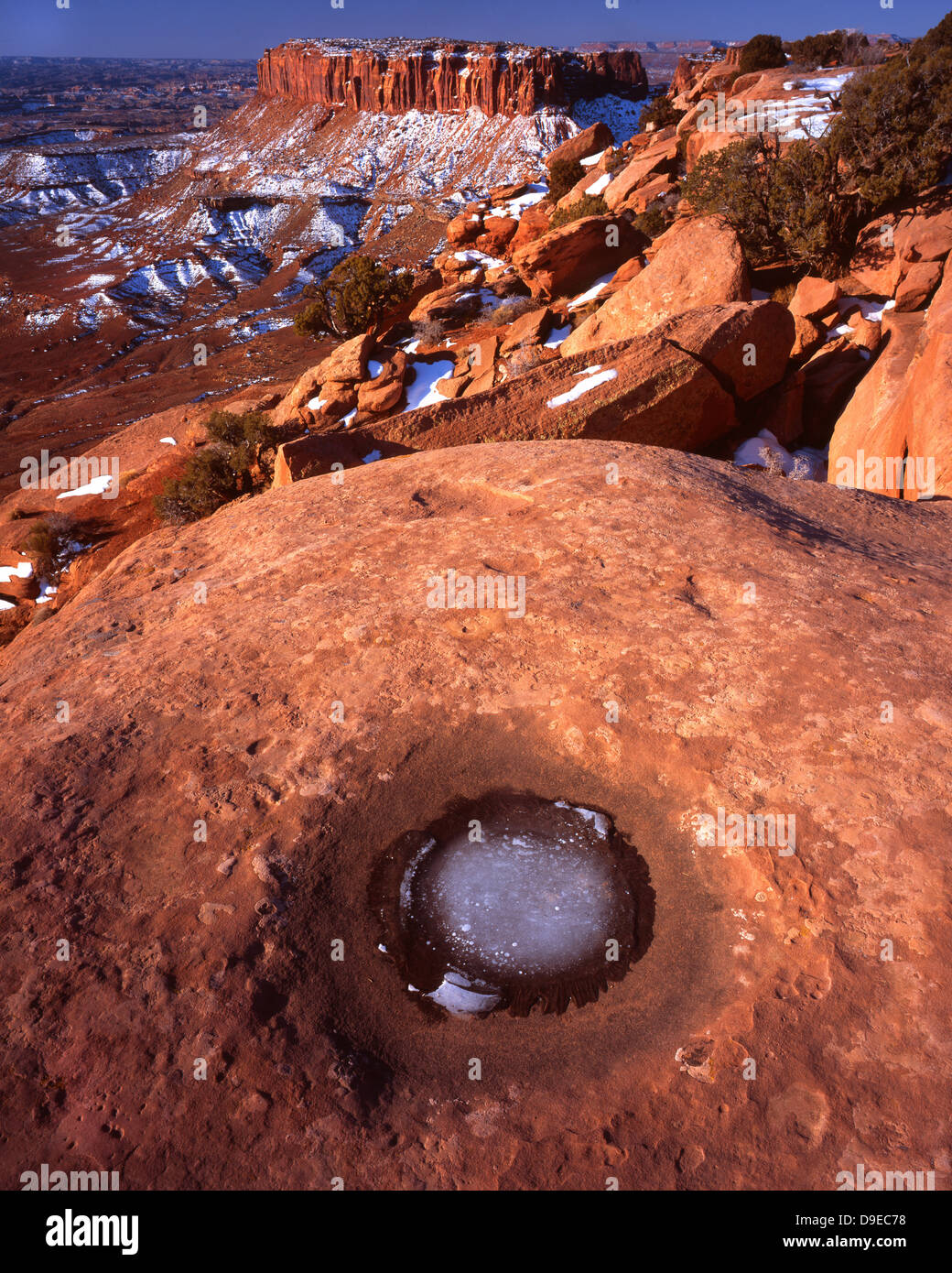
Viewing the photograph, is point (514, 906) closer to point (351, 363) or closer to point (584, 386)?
point (584, 386)

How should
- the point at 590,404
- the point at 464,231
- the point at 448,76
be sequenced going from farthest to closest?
the point at 448,76, the point at 464,231, the point at 590,404

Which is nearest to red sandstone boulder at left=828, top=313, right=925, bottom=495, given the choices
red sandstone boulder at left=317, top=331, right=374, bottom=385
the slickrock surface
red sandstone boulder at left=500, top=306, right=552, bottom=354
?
the slickrock surface

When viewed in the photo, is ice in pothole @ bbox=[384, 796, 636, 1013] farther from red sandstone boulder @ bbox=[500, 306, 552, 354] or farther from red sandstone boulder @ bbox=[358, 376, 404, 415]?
red sandstone boulder @ bbox=[500, 306, 552, 354]

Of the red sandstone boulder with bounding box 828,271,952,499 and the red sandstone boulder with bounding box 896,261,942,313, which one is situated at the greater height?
the red sandstone boulder with bounding box 896,261,942,313

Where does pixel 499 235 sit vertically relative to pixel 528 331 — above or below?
above

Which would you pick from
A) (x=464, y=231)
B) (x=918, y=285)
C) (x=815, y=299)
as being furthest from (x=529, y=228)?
(x=918, y=285)

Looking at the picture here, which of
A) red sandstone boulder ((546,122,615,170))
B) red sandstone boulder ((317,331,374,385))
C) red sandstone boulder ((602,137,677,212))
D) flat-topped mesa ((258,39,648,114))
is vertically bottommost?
red sandstone boulder ((317,331,374,385))
